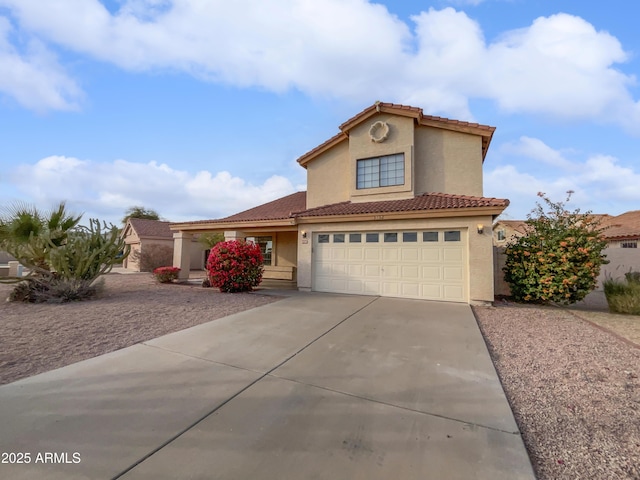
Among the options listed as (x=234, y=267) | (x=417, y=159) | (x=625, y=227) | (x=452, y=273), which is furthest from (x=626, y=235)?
(x=234, y=267)

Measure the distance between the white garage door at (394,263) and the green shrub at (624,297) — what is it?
14.3 ft

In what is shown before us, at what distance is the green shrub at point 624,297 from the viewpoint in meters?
8.29

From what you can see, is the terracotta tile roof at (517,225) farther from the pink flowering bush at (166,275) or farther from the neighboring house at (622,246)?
the pink flowering bush at (166,275)

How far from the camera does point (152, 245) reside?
77.1 feet

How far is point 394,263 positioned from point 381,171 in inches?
174

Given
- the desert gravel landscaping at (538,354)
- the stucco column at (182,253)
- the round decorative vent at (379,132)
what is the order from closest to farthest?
the desert gravel landscaping at (538,354)
the round decorative vent at (379,132)
the stucco column at (182,253)

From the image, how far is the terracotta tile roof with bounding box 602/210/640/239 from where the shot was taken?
19125 millimetres

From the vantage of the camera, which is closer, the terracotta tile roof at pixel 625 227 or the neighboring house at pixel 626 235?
the neighboring house at pixel 626 235

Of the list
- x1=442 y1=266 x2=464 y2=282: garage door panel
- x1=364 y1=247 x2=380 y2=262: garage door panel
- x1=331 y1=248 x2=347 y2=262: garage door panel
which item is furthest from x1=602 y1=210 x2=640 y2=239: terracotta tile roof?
x1=331 y1=248 x2=347 y2=262: garage door panel

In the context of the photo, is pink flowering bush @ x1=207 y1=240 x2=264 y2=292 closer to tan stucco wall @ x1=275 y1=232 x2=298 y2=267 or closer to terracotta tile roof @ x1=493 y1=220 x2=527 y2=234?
tan stucco wall @ x1=275 y1=232 x2=298 y2=267

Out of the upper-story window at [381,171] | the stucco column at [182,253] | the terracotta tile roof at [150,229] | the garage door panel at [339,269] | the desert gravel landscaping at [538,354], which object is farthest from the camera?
the terracotta tile roof at [150,229]

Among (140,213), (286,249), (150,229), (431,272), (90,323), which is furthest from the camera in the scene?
(140,213)

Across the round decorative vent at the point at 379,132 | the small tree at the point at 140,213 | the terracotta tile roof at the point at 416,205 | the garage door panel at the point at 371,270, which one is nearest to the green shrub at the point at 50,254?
the terracotta tile roof at the point at 416,205

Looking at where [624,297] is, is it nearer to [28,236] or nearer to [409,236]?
[409,236]
